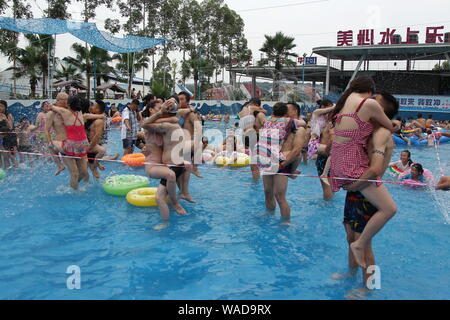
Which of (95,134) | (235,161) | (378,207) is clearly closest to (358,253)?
(378,207)

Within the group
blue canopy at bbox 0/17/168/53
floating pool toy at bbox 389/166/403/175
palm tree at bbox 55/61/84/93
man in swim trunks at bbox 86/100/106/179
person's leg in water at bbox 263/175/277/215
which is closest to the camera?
person's leg in water at bbox 263/175/277/215

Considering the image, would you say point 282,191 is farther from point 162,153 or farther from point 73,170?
point 73,170

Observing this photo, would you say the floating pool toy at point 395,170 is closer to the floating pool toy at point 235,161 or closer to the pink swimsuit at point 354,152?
the floating pool toy at point 235,161

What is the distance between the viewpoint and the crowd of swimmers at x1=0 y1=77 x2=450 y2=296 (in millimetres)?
3148

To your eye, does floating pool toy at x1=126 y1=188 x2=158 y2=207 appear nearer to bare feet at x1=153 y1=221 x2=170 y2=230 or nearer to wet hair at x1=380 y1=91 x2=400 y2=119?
bare feet at x1=153 y1=221 x2=170 y2=230

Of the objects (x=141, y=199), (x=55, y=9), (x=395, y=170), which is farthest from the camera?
(x=55, y=9)

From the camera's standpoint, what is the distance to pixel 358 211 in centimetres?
331

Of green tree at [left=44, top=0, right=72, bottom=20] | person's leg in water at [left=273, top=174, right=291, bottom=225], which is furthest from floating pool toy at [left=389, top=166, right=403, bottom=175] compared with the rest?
green tree at [left=44, top=0, right=72, bottom=20]

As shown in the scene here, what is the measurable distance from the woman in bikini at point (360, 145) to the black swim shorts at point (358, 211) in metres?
0.10

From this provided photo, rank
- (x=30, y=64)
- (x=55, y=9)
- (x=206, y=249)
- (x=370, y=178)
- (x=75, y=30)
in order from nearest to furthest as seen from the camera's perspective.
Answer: (x=370, y=178), (x=206, y=249), (x=75, y=30), (x=55, y=9), (x=30, y=64)

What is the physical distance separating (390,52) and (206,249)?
30771mm

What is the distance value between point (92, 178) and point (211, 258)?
505 cm

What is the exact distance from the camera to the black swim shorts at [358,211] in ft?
10.6
